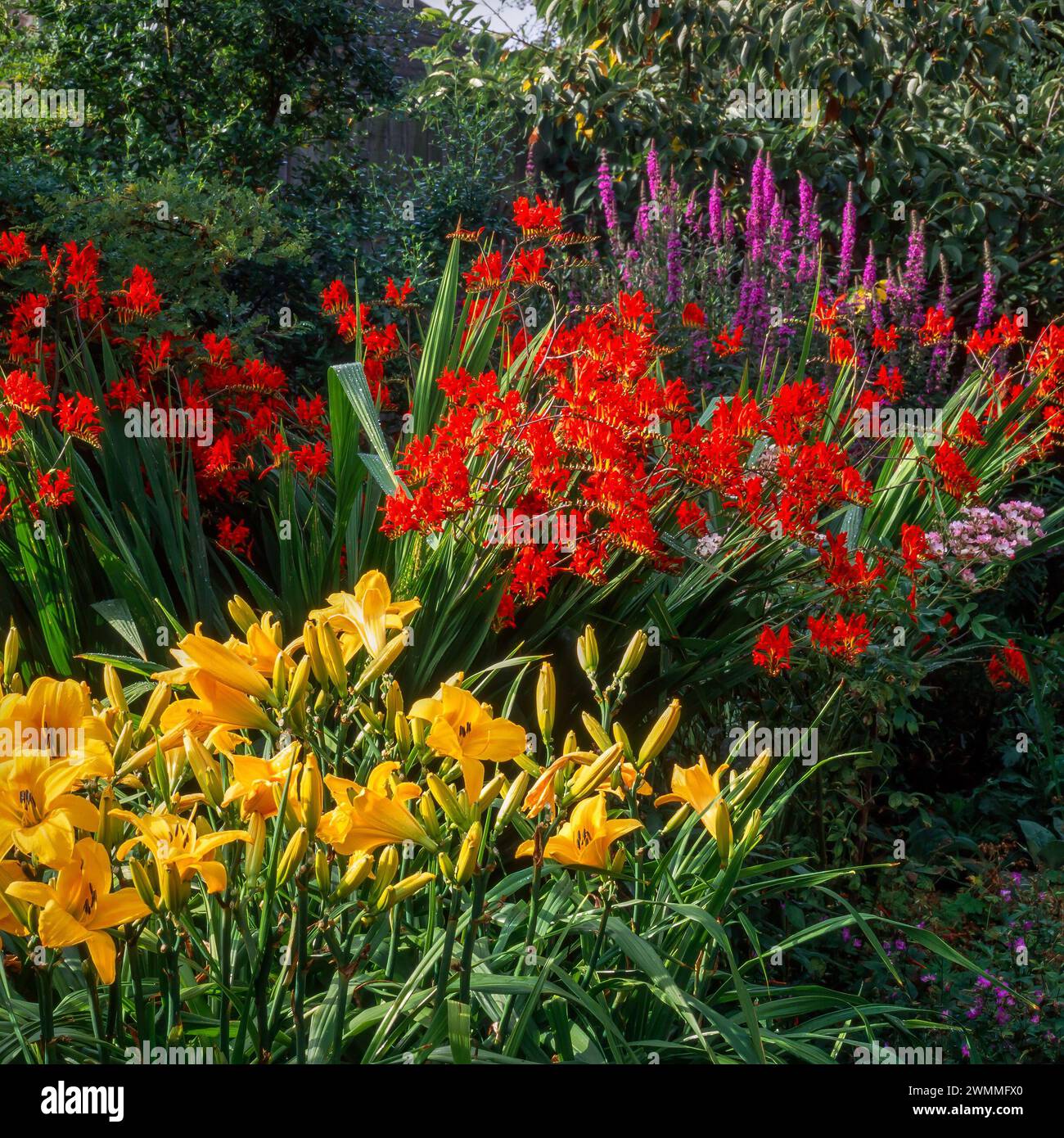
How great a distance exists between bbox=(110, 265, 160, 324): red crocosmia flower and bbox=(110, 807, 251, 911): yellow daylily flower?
Answer: 6.51 ft

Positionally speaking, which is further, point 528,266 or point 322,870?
point 528,266

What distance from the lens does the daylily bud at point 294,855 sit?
1.06 meters

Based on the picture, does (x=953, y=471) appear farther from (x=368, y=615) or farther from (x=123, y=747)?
(x=123, y=747)

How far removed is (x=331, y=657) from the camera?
1226 mm

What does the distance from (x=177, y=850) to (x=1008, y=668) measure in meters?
2.19

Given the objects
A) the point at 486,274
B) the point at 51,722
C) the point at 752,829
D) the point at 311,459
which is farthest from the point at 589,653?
the point at 486,274

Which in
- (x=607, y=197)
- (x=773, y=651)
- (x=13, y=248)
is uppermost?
(x=607, y=197)

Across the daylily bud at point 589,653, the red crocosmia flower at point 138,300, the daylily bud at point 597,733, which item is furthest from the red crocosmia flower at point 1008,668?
the red crocosmia flower at point 138,300

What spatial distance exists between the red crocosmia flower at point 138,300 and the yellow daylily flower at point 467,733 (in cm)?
199

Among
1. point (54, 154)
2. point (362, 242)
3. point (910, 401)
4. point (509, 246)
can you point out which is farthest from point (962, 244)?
point (54, 154)
